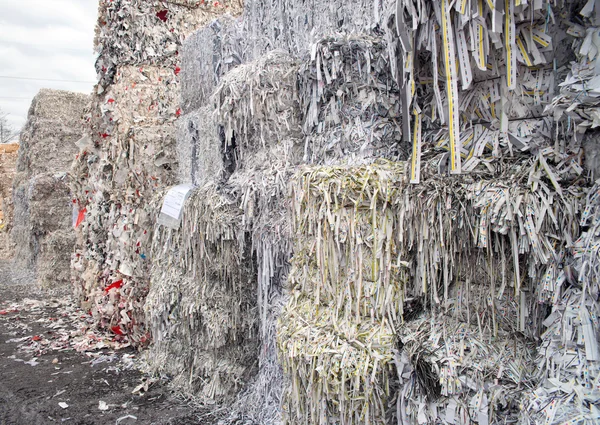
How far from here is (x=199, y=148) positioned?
3172mm

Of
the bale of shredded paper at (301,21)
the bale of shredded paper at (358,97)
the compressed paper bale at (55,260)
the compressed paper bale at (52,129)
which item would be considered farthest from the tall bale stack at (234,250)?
the compressed paper bale at (52,129)

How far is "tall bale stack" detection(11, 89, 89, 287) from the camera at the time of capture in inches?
265

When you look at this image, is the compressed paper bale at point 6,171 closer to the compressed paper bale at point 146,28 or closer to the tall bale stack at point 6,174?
the tall bale stack at point 6,174

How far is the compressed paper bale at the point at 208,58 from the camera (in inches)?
→ 113

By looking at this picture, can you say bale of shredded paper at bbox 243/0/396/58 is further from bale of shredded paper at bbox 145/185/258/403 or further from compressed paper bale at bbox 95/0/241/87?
compressed paper bale at bbox 95/0/241/87

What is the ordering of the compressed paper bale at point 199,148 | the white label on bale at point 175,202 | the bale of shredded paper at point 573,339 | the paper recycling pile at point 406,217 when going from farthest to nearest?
1. the white label on bale at point 175,202
2. the compressed paper bale at point 199,148
3. the paper recycling pile at point 406,217
4. the bale of shredded paper at point 573,339

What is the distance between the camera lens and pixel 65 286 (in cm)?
654

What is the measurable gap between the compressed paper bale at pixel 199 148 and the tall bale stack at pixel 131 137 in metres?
0.48

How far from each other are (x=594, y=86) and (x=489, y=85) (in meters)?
0.35

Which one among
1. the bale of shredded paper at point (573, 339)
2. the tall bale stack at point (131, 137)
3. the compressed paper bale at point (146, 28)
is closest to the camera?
the bale of shredded paper at point (573, 339)

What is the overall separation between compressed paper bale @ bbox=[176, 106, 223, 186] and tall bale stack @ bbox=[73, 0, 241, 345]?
485 millimetres

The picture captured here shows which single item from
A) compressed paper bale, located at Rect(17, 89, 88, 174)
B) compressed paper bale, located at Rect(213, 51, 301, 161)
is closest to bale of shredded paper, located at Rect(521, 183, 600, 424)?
compressed paper bale, located at Rect(213, 51, 301, 161)

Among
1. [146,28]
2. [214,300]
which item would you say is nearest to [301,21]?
[214,300]

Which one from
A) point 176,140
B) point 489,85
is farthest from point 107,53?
point 489,85
